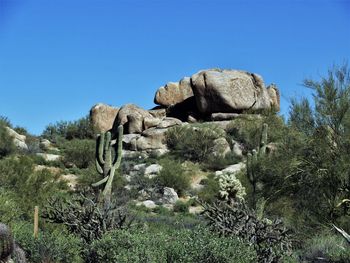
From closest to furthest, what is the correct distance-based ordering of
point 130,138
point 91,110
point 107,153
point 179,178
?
point 107,153, point 179,178, point 130,138, point 91,110

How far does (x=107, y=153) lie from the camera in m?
19.8

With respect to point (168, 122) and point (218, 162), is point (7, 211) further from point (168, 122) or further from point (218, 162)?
point (168, 122)

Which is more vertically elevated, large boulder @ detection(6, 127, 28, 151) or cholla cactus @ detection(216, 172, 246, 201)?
large boulder @ detection(6, 127, 28, 151)

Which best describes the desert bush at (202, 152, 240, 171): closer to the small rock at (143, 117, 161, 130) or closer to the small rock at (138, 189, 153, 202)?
the small rock at (143, 117, 161, 130)

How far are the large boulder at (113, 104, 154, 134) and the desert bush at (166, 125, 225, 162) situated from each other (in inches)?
160

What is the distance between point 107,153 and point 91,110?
98.3ft

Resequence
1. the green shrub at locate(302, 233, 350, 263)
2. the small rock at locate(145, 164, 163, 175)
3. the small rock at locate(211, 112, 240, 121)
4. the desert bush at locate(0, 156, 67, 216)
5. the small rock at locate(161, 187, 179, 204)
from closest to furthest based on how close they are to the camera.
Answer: the green shrub at locate(302, 233, 350, 263) → the desert bush at locate(0, 156, 67, 216) → the small rock at locate(161, 187, 179, 204) → the small rock at locate(145, 164, 163, 175) → the small rock at locate(211, 112, 240, 121)

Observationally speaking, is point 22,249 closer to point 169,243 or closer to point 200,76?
point 169,243

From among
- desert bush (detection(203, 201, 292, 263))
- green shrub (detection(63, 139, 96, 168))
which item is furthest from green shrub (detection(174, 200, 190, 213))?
desert bush (detection(203, 201, 292, 263))

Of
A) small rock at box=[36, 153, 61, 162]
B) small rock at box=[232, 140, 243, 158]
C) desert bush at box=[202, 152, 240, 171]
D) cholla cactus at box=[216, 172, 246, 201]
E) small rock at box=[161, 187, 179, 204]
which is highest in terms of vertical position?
small rock at box=[232, 140, 243, 158]

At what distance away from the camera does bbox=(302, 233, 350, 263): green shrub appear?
1171 centimetres

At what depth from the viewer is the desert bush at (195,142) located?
1558 inches

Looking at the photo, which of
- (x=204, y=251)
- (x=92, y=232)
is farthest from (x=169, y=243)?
(x=92, y=232)

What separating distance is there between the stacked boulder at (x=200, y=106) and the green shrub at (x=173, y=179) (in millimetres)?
7021
